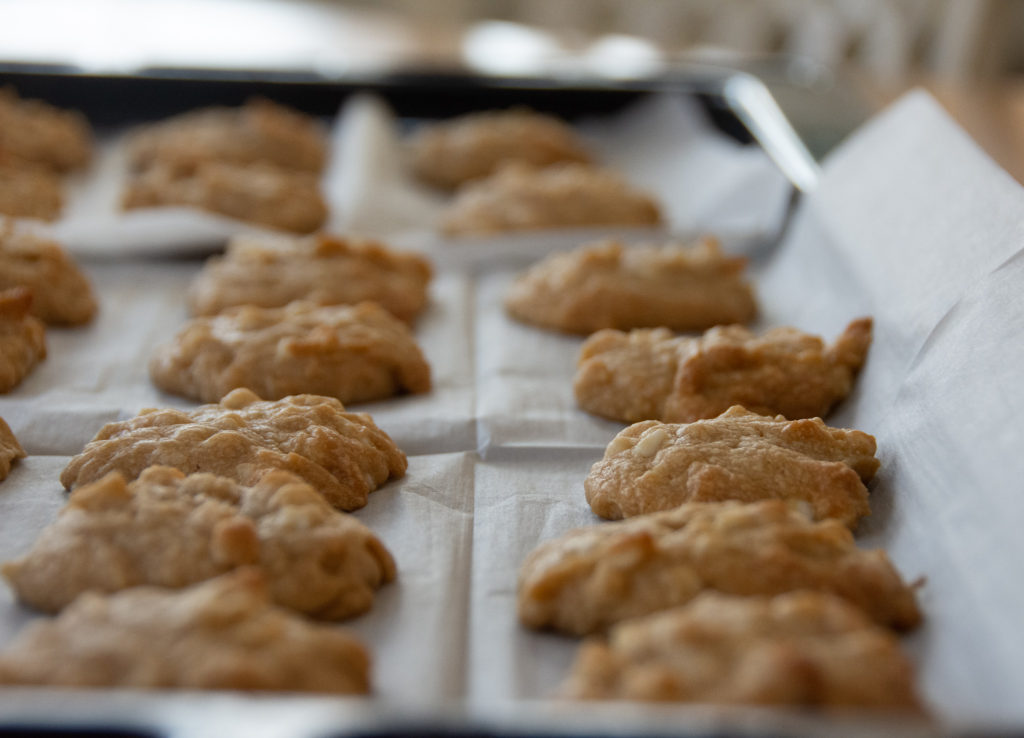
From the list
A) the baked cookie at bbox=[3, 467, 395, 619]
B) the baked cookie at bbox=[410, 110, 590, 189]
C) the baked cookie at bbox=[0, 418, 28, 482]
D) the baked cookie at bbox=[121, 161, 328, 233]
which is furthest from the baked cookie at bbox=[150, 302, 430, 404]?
the baked cookie at bbox=[410, 110, 590, 189]

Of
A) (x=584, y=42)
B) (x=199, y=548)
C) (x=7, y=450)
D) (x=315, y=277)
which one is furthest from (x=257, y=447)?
(x=584, y=42)

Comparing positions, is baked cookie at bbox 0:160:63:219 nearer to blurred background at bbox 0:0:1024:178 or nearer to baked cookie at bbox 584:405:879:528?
blurred background at bbox 0:0:1024:178

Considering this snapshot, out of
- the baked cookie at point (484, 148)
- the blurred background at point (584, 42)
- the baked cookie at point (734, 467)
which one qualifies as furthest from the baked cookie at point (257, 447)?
the blurred background at point (584, 42)

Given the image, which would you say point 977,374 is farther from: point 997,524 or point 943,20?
point 943,20

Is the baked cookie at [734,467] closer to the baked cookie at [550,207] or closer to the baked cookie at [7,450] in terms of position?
the baked cookie at [7,450]

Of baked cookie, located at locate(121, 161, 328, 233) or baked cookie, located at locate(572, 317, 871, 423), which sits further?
baked cookie, located at locate(121, 161, 328, 233)

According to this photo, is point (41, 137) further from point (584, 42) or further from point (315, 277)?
point (584, 42)

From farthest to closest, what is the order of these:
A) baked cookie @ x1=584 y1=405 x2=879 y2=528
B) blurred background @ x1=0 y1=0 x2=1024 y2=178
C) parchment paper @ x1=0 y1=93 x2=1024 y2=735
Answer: blurred background @ x1=0 y1=0 x2=1024 y2=178
baked cookie @ x1=584 y1=405 x2=879 y2=528
parchment paper @ x1=0 y1=93 x2=1024 y2=735
